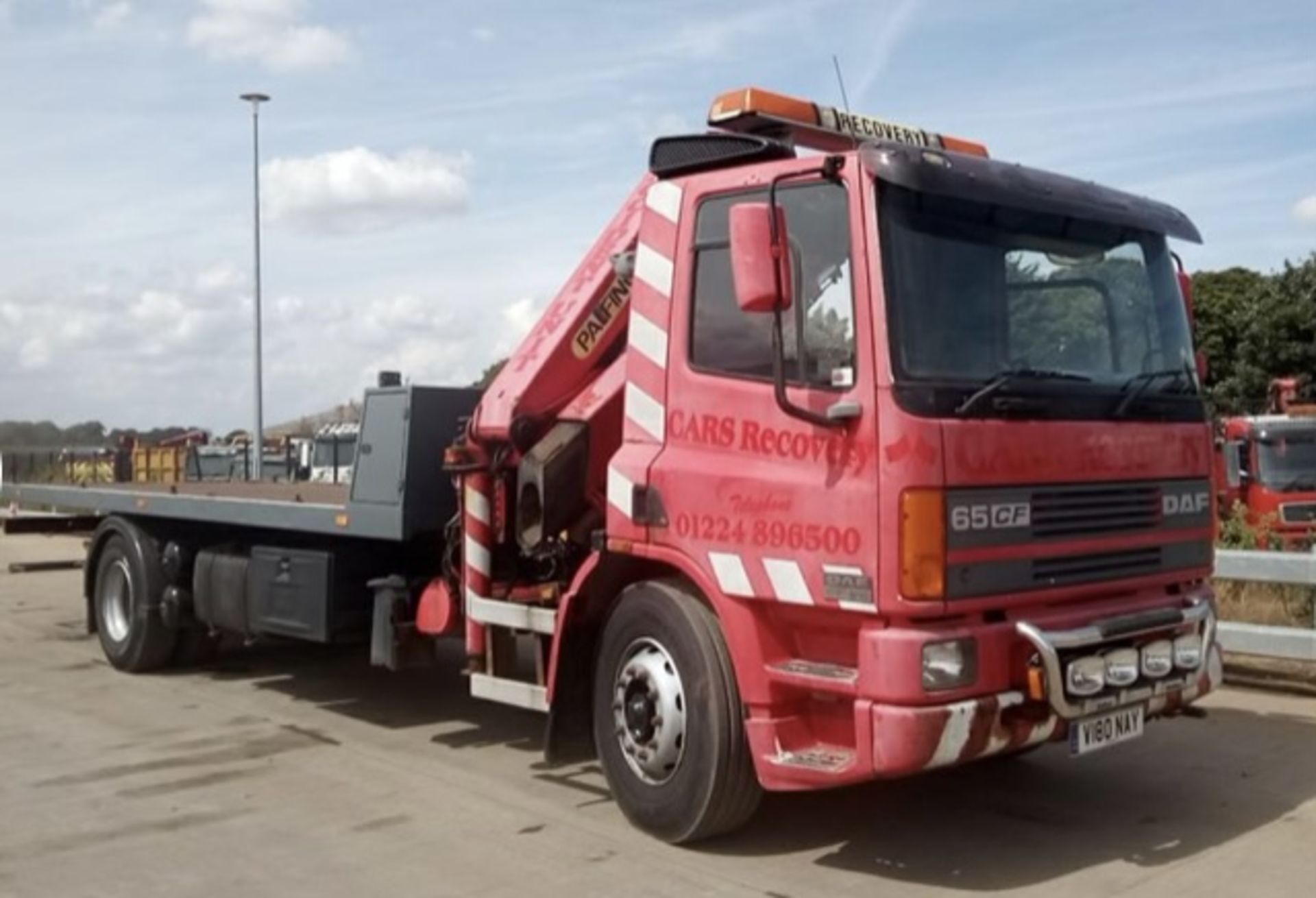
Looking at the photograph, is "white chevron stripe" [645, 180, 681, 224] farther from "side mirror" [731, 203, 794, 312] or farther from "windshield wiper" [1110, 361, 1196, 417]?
"windshield wiper" [1110, 361, 1196, 417]

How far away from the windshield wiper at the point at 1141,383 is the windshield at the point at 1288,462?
12884 millimetres

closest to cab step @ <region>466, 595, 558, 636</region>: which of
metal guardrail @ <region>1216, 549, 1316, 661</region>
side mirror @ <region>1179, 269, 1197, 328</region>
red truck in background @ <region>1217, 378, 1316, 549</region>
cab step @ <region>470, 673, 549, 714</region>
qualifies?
cab step @ <region>470, 673, 549, 714</region>

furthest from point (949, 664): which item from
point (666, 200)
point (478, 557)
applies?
point (478, 557)

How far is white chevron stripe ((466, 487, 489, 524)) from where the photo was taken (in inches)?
286

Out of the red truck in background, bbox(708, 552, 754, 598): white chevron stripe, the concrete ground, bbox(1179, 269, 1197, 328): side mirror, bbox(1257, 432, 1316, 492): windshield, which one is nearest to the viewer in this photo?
the concrete ground

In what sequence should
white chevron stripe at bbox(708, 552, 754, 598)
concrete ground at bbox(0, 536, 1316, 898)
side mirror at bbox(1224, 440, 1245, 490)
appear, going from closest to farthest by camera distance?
concrete ground at bbox(0, 536, 1316, 898), white chevron stripe at bbox(708, 552, 754, 598), side mirror at bbox(1224, 440, 1245, 490)

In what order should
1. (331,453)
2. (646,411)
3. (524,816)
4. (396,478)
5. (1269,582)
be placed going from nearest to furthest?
(646,411) < (524,816) < (396,478) < (1269,582) < (331,453)

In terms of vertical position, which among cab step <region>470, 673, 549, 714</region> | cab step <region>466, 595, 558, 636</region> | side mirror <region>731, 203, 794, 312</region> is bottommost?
cab step <region>470, 673, 549, 714</region>

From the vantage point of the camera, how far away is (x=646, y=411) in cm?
621

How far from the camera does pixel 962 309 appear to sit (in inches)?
212

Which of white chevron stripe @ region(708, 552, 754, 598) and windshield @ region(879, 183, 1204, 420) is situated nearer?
windshield @ region(879, 183, 1204, 420)

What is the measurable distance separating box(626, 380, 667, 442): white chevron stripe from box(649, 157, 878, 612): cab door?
0.06 meters

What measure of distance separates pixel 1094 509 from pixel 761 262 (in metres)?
1.70

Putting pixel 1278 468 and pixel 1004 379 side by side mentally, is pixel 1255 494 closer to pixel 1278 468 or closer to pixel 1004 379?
pixel 1278 468
